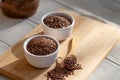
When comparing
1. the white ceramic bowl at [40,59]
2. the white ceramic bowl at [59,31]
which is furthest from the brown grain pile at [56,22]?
the white ceramic bowl at [40,59]

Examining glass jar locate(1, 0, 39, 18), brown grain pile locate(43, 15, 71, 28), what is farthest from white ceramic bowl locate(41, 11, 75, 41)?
glass jar locate(1, 0, 39, 18)

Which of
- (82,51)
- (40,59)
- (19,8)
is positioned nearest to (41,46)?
(40,59)

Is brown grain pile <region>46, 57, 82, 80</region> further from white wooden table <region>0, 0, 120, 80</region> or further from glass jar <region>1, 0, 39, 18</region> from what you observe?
glass jar <region>1, 0, 39, 18</region>

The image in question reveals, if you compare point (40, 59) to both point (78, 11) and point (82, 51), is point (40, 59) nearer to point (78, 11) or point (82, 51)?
point (82, 51)

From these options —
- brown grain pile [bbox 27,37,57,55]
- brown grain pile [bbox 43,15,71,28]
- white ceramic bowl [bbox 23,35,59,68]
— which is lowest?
white ceramic bowl [bbox 23,35,59,68]

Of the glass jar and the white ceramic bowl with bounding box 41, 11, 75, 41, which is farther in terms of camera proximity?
the glass jar

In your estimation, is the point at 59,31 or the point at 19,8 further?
the point at 19,8

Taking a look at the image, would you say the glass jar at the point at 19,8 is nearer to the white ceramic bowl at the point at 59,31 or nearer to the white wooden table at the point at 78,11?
the white wooden table at the point at 78,11
